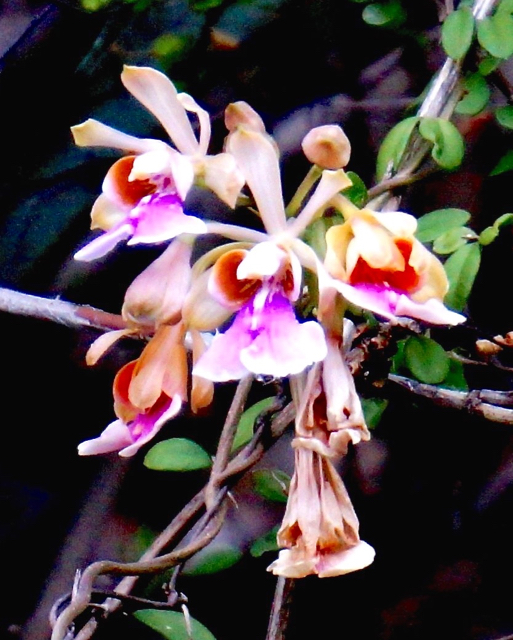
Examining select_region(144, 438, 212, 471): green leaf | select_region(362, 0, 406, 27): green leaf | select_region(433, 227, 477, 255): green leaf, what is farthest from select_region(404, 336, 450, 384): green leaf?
select_region(362, 0, 406, 27): green leaf

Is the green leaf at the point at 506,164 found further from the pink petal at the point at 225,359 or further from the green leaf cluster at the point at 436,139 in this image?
the pink petal at the point at 225,359

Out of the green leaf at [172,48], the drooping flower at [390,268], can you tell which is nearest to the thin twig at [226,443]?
the drooping flower at [390,268]

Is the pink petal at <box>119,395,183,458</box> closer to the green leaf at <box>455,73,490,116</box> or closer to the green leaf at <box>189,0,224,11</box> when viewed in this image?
the green leaf at <box>455,73,490,116</box>

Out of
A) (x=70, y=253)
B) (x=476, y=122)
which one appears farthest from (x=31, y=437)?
(x=476, y=122)

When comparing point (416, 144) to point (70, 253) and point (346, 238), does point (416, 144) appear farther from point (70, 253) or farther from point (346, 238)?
point (70, 253)

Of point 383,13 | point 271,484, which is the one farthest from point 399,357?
point 383,13

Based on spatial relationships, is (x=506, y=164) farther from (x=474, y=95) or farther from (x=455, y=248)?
(x=455, y=248)

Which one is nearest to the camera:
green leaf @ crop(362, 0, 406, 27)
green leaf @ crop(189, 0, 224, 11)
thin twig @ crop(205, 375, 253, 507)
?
thin twig @ crop(205, 375, 253, 507)
